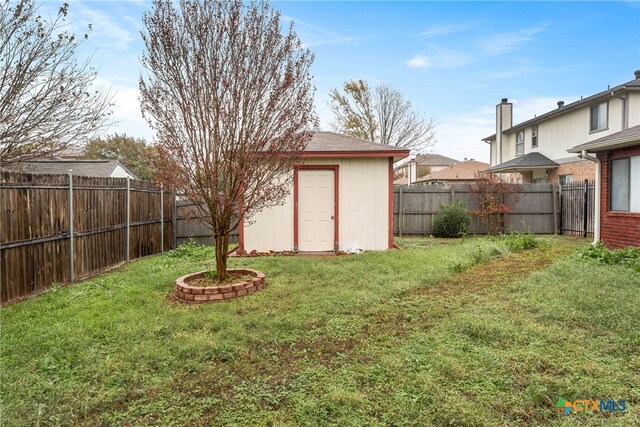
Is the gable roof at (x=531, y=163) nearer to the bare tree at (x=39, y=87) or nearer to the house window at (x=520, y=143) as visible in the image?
the house window at (x=520, y=143)

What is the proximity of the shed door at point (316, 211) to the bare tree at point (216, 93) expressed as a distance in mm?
3346

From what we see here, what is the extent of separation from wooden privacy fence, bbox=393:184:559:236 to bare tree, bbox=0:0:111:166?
31.8ft

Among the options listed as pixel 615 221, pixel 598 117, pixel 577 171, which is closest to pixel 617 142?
pixel 615 221

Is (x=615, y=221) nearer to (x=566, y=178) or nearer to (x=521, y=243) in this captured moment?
(x=521, y=243)

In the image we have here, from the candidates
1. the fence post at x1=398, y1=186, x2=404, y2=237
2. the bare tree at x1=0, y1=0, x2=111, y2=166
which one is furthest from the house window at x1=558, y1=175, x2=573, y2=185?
the bare tree at x1=0, y1=0, x2=111, y2=166

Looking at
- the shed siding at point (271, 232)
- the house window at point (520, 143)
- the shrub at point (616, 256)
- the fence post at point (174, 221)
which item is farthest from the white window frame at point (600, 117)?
the fence post at point (174, 221)

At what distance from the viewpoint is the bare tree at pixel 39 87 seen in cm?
564

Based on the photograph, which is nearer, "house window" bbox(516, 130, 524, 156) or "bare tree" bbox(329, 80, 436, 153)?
"house window" bbox(516, 130, 524, 156)

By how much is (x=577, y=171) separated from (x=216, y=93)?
17101 millimetres

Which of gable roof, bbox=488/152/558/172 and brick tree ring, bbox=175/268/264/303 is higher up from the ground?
gable roof, bbox=488/152/558/172

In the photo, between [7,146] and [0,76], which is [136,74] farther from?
[7,146]

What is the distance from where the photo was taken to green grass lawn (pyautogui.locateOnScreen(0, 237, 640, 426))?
8.06 ft

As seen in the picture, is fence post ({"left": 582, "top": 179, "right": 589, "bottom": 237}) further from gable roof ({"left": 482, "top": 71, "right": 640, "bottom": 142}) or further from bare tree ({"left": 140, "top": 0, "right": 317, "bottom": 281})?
bare tree ({"left": 140, "top": 0, "right": 317, "bottom": 281})

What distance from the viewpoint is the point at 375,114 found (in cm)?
2669
